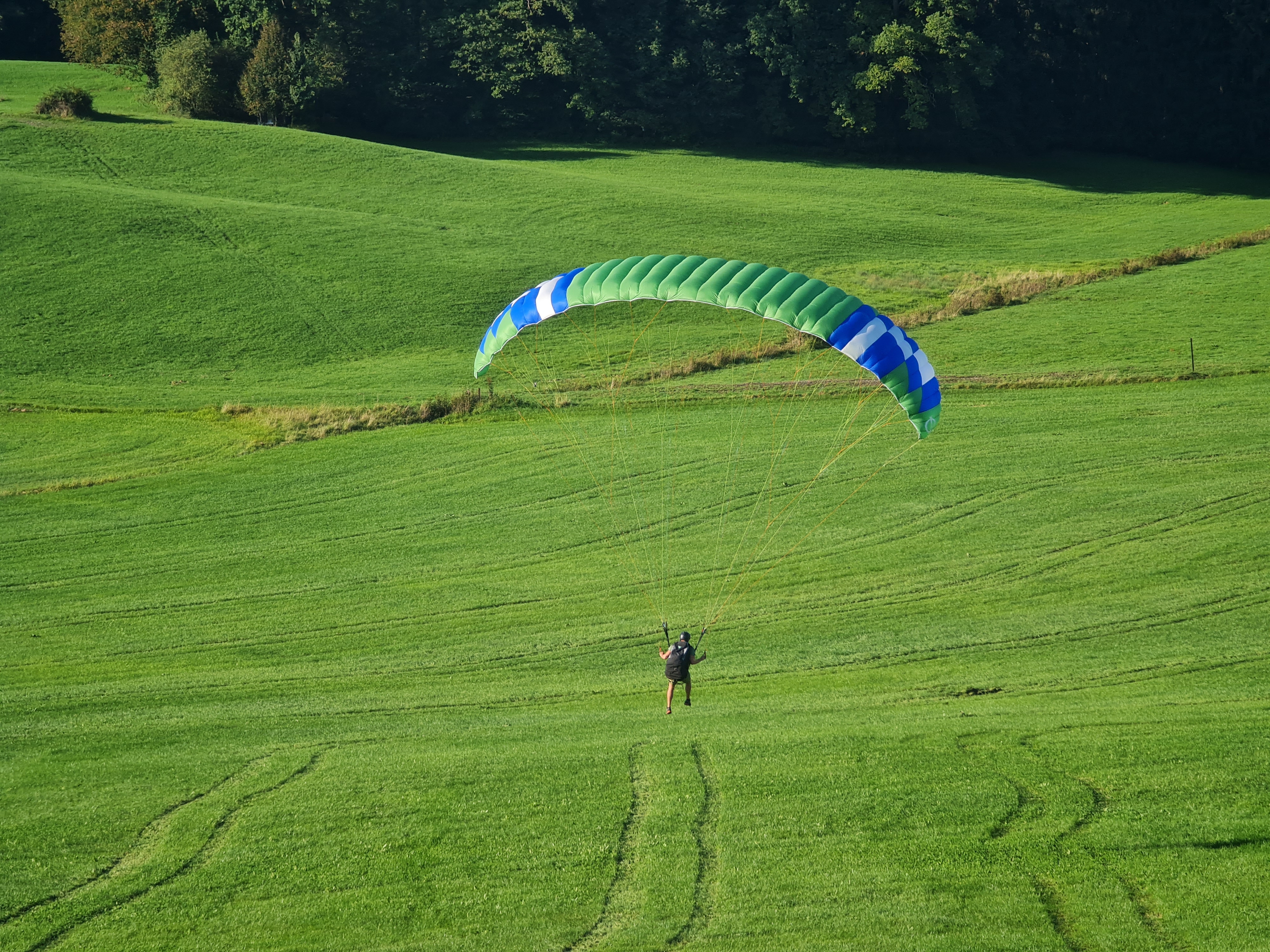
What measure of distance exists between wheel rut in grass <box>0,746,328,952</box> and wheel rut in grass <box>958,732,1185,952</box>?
27.3 ft

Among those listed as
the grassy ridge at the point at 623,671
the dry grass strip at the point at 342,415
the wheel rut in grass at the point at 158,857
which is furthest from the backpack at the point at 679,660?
the dry grass strip at the point at 342,415

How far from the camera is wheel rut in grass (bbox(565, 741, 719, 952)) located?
435 inches

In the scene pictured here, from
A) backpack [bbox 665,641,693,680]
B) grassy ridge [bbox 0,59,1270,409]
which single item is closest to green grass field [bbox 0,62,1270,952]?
grassy ridge [bbox 0,59,1270,409]

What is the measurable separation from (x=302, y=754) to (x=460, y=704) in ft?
10.6

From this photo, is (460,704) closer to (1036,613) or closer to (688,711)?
(688,711)

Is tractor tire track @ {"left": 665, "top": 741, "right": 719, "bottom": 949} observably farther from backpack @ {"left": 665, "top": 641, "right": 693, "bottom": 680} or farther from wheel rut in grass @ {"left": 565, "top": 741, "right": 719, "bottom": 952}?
backpack @ {"left": 665, "top": 641, "right": 693, "bottom": 680}

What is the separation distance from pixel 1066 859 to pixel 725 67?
6257cm

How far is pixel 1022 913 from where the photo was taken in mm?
10969

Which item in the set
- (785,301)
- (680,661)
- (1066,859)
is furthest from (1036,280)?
(1066,859)

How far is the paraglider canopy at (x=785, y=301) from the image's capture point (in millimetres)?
16297

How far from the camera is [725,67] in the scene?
225 ft

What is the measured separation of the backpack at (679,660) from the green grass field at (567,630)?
2.68 feet

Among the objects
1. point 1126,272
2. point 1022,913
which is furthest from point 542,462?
point 1126,272

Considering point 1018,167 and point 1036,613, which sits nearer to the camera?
point 1036,613
